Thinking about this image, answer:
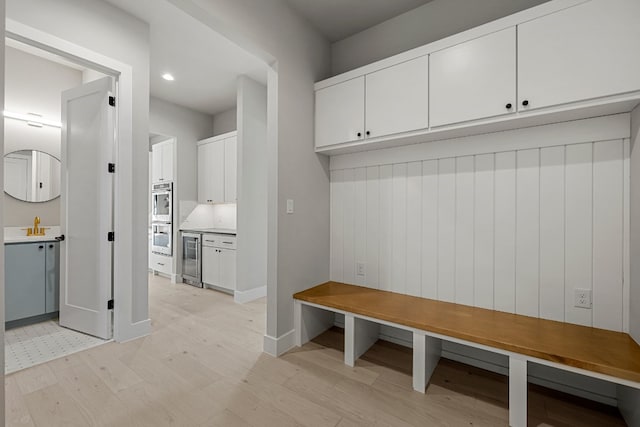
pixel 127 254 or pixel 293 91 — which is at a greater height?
pixel 293 91

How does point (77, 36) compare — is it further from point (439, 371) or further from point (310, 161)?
point (439, 371)

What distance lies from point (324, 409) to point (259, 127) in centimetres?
347

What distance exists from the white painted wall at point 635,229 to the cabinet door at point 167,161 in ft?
17.4

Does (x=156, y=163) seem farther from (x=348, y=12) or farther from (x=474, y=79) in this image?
(x=474, y=79)

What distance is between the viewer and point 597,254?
1.79m

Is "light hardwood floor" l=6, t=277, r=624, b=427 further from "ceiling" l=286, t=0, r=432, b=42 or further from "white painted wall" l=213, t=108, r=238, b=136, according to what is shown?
"white painted wall" l=213, t=108, r=238, b=136

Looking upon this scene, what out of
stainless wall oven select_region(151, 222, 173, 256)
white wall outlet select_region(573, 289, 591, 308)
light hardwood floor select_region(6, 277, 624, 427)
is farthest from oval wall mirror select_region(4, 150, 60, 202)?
white wall outlet select_region(573, 289, 591, 308)

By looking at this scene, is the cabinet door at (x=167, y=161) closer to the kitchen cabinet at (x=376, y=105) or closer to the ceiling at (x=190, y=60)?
the ceiling at (x=190, y=60)

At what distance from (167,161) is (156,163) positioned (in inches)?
16.4

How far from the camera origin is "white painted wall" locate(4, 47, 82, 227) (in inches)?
128

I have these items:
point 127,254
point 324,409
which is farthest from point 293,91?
point 324,409

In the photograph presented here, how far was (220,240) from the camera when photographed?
4.27m

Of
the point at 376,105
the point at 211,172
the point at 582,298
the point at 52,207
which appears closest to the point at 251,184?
the point at 211,172

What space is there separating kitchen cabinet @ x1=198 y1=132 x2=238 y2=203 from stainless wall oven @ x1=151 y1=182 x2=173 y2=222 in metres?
0.47
